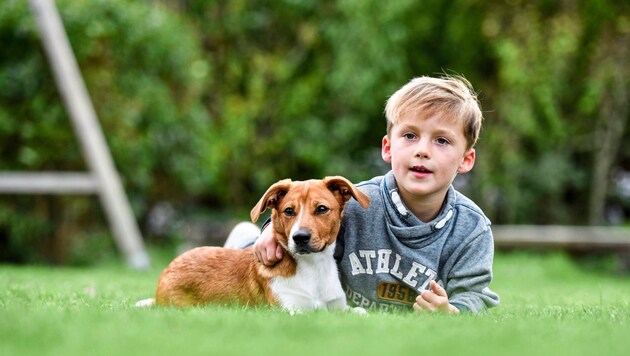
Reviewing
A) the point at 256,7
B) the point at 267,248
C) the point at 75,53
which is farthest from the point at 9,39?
the point at 267,248

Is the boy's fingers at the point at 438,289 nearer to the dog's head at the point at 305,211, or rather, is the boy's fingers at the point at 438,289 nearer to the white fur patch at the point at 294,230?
the dog's head at the point at 305,211

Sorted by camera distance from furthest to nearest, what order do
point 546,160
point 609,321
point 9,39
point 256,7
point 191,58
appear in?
point 256,7
point 546,160
point 191,58
point 9,39
point 609,321

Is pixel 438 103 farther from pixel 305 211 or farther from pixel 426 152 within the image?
pixel 305 211

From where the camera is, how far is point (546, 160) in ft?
51.3

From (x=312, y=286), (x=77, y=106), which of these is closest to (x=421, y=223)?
(x=312, y=286)

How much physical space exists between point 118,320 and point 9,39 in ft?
28.5

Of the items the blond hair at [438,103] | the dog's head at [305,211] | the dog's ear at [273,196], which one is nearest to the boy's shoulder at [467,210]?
the blond hair at [438,103]

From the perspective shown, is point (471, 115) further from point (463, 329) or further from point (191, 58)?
point (191, 58)

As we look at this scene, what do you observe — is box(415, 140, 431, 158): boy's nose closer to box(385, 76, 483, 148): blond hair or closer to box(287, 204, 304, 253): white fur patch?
box(385, 76, 483, 148): blond hair

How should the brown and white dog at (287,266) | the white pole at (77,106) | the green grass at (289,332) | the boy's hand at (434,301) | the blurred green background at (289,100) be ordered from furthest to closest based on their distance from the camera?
the blurred green background at (289,100) → the white pole at (77,106) → the brown and white dog at (287,266) → the boy's hand at (434,301) → the green grass at (289,332)

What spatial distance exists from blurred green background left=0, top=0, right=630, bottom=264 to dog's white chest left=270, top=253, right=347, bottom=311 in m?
7.28

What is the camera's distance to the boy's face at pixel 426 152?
4.85m

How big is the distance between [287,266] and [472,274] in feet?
3.32

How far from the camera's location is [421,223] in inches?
196
